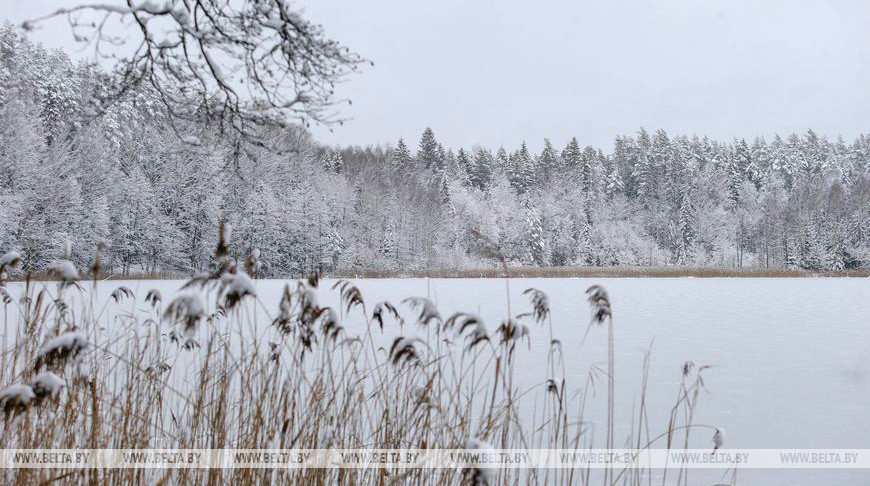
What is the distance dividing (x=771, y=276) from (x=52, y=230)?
4142 centimetres

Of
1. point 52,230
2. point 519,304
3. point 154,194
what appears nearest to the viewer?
point 519,304

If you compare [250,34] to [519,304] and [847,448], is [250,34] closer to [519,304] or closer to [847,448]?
[847,448]

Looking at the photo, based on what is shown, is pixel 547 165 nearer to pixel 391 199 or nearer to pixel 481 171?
pixel 481 171

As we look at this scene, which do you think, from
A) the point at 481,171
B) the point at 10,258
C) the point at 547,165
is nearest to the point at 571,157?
the point at 547,165

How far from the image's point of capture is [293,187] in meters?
44.9

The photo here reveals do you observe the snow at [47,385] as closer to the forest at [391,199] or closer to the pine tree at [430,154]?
the forest at [391,199]

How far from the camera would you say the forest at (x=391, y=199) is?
28359 millimetres

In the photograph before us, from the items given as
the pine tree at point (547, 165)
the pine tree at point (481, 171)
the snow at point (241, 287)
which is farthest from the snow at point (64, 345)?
the pine tree at point (481, 171)

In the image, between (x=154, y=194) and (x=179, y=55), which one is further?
(x=154, y=194)

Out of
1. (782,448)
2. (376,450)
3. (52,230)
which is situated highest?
(52,230)

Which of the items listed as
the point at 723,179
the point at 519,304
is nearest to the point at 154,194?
the point at 519,304

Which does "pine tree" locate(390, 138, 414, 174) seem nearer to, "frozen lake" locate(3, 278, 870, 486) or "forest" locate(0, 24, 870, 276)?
"forest" locate(0, 24, 870, 276)

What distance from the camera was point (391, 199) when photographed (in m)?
52.1

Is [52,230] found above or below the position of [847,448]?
above
